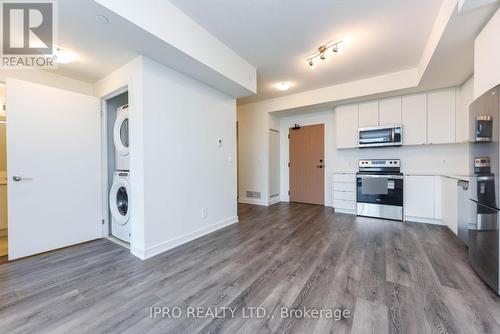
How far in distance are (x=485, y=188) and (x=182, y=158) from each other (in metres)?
3.10

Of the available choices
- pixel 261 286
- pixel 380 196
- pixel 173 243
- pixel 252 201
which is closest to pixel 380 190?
pixel 380 196

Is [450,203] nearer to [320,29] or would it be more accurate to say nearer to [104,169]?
[320,29]

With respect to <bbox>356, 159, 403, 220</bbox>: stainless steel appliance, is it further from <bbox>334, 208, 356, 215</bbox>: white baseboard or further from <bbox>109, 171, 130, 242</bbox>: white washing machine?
<bbox>109, 171, 130, 242</bbox>: white washing machine

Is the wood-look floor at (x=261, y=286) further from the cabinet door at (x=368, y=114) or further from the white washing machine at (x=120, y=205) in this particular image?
the cabinet door at (x=368, y=114)

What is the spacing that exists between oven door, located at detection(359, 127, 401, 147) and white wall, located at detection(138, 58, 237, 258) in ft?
8.72

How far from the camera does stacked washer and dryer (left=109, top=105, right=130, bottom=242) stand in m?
2.69

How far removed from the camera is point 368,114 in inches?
161

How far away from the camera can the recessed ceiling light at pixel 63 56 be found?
2.28 metres

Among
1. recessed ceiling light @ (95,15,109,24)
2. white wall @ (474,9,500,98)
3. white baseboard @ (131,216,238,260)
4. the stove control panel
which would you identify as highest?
recessed ceiling light @ (95,15,109,24)

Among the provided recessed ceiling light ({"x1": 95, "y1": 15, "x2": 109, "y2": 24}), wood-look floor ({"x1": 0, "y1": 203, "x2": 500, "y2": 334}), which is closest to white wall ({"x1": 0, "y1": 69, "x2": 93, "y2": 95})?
recessed ceiling light ({"x1": 95, "y1": 15, "x2": 109, "y2": 24})

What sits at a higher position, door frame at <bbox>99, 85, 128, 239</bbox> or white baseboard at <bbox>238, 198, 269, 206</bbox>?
door frame at <bbox>99, 85, 128, 239</bbox>

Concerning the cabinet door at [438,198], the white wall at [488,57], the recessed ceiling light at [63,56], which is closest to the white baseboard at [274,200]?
the cabinet door at [438,198]

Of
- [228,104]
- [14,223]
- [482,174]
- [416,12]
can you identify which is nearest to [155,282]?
[14,223]

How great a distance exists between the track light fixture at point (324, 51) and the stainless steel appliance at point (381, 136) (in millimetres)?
1851
